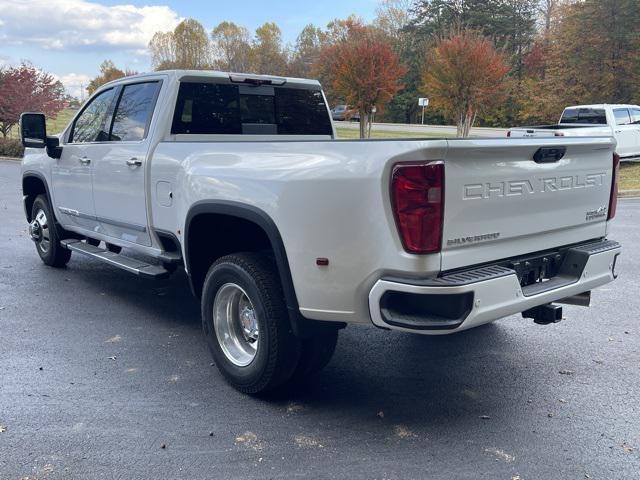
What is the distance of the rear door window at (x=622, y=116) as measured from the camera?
18125mm

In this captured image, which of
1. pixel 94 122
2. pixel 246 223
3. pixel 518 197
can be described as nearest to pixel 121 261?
pixel 94 122

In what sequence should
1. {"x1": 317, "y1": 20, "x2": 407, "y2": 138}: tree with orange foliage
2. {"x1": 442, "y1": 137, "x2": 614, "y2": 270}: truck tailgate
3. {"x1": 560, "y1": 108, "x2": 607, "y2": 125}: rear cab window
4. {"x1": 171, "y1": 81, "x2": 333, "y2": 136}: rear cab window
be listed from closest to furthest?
{"x1": 442, "y1": 137, "x2": 614, "y2": 270}: truck tailgate
{"x1": 171, "y1": 81, "x2": 333, "y2": 136}: rear cab window
{"x1": 560, "y1": 108, "x2": 607, "y2": 125}: rear cab window
{"x1": 317, "y1": 20, "x2": 407, "y2": 138}: tree with orange foliage

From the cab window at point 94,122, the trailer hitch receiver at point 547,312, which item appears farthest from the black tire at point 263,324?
the cab window at point 94,122

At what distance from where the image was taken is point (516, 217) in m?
3.51

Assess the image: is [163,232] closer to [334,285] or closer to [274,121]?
[274,121]

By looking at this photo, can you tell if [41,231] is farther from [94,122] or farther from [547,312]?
[547,312]

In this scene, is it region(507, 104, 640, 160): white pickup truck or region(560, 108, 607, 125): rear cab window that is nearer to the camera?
region(507, 104, 640, 160): white pickup truck

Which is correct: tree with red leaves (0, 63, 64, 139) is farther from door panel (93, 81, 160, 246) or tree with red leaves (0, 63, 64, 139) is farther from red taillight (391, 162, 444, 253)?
red taillight (391, 162, 444, 253)

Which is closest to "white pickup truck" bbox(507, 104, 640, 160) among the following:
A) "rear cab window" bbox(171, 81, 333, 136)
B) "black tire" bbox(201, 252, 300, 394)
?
"rear cab window" bbox(171, 81, 333, 136)

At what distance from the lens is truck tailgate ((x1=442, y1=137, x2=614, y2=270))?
3.20 m

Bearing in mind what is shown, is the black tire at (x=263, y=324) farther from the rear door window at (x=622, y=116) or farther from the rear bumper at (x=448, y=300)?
the rear door window at (x=622, y=116)

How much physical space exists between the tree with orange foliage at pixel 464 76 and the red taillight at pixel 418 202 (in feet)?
78.3

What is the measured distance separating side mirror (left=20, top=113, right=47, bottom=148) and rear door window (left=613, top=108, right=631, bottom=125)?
53.7 feet

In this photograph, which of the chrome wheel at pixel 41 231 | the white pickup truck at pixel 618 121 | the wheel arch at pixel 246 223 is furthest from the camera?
the white pickup truck at pixel 618 121
